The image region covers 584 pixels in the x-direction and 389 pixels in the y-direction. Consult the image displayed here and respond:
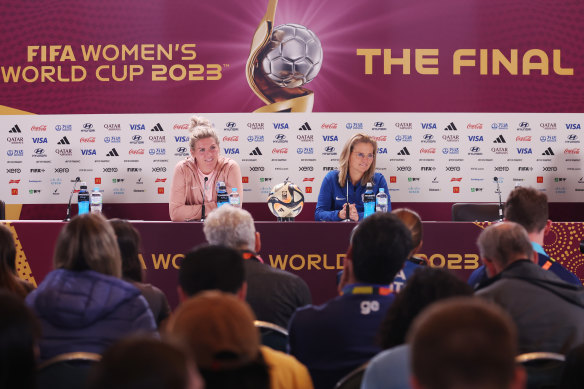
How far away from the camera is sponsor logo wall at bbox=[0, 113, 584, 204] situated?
6102 mm

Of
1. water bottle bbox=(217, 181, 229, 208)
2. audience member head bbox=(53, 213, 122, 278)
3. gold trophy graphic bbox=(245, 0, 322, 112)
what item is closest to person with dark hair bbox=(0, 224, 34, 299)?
audience member head bbox=(53, 213, 122, 278)

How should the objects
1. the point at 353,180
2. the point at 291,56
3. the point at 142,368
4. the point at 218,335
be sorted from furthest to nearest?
the point at 291,56 < the point at 353,180 < the point at 218,335 < the point at 142,368

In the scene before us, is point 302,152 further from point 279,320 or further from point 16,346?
point 16,346

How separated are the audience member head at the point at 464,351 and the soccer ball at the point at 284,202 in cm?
382

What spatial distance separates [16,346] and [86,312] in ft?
2.43

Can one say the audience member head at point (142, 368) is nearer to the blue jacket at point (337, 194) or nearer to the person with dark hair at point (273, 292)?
the person with dark hair at point (273, 292)

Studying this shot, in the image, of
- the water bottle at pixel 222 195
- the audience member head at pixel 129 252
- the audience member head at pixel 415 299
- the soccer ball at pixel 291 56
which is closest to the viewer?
the audience member head at pixel 415 299

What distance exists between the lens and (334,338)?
1.99 metres

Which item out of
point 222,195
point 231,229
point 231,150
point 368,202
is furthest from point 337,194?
point 231,229

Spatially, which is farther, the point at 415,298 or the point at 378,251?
the point at 378,251

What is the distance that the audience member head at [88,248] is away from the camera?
2.12 metres

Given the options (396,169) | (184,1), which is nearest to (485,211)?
(396,169)

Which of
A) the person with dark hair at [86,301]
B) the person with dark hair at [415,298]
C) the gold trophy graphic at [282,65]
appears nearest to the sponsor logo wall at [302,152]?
the gold trophy graphic at [282,65]

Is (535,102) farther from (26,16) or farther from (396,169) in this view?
(26,16)
